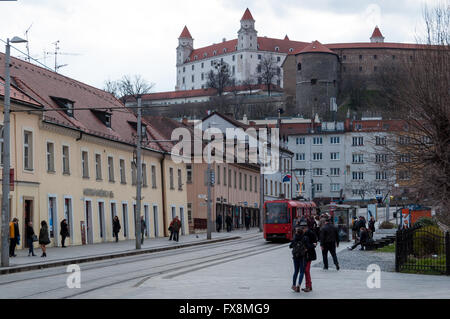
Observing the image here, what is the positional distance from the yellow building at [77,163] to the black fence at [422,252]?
12.4m

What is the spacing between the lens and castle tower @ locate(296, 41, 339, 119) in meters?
166

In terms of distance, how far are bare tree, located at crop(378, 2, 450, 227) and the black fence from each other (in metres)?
2.68

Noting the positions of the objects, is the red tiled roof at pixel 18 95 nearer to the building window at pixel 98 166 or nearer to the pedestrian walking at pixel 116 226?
the building window at pixel 98 166

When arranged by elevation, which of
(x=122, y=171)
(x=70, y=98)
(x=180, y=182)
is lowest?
(x=180, y=182)

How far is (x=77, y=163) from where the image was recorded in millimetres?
42844

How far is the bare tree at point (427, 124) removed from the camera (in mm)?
28859

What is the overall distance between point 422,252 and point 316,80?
143m

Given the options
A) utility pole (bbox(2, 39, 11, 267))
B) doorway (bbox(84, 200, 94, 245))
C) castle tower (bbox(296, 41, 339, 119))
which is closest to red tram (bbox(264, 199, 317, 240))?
doorway (bbox(84, 200, 94, 245))

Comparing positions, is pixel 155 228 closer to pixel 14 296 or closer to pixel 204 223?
pixel 204 223

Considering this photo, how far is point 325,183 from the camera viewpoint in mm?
129000

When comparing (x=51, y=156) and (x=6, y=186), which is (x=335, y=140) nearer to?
(x=51, y=156)

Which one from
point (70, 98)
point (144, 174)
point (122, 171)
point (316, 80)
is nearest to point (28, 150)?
point (70, 98)

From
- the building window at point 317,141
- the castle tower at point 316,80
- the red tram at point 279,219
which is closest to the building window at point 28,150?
the red tram at point 279,219
